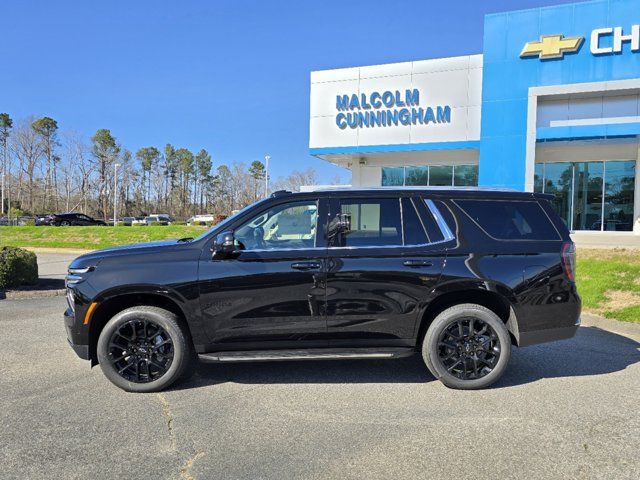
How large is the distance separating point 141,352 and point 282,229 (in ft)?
5.78

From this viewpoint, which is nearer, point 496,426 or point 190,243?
point 496,426

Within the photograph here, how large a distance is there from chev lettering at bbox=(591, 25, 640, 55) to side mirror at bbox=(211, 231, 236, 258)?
1919 cm

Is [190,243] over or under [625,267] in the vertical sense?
over

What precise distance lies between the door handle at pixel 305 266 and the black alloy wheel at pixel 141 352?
136 cm

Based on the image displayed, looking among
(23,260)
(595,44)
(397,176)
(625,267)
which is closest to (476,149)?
(397,176)

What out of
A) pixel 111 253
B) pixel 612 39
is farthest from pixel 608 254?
pixel 111 253

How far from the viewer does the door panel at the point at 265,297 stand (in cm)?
425

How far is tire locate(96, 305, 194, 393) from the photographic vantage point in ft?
14.0

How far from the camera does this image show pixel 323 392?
433 cm

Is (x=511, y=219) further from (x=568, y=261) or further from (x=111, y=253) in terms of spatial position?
(x=111, y=253)

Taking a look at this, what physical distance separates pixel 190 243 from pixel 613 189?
2076cm

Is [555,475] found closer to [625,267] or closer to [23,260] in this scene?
Result: [625,267]

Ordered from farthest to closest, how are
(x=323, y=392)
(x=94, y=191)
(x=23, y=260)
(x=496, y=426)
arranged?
(x=94, y=191) → (x=23, y=260) → (x=323, y=392) → (x=496, y=426)

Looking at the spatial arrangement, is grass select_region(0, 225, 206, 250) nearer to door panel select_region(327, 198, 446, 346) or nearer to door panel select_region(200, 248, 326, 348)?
door panel select_region(200, 248, 326, 348)
